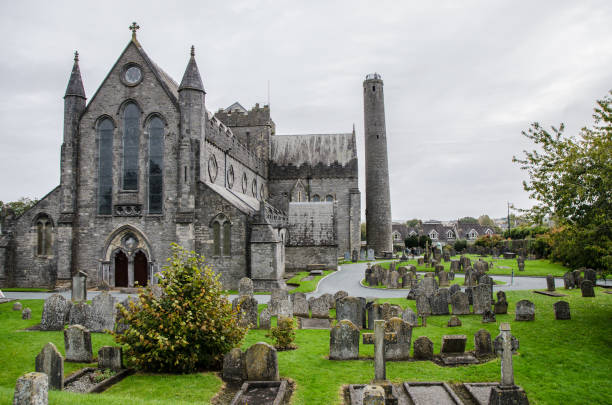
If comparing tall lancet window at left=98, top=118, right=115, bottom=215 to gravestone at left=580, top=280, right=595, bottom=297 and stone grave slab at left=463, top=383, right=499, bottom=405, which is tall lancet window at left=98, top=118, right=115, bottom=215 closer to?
stone grave slab at left=463, top=383, right=499, bottom=405

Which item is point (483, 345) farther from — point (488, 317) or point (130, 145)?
point (130, 145)

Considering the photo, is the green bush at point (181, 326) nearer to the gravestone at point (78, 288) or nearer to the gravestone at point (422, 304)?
the gravestone at point (422, 304)

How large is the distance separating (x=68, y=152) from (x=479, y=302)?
22407 millimetres

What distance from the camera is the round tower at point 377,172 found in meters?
49.1

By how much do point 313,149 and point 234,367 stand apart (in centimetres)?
4062

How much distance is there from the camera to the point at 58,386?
8.20m

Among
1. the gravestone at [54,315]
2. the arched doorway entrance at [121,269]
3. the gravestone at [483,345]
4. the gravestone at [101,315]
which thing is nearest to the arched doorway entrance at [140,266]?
the arched doorway entrance at [121,269]

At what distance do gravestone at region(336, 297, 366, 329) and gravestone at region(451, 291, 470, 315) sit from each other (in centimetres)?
400

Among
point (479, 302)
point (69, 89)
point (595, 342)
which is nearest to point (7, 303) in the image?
point (69, 89)

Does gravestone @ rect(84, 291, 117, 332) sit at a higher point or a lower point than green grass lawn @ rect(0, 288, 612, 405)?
higher

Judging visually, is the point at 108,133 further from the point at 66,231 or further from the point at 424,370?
the point at 424,370

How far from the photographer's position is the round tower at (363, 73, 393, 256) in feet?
161

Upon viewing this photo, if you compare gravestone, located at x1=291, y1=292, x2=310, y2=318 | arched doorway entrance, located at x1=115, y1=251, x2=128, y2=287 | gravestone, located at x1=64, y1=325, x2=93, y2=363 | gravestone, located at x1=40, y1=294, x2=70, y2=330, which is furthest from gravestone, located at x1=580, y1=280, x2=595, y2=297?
arched doorway entrance, located at x1=115, y1=251, x2=128, y2=287

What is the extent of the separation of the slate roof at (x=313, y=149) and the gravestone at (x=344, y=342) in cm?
3574
